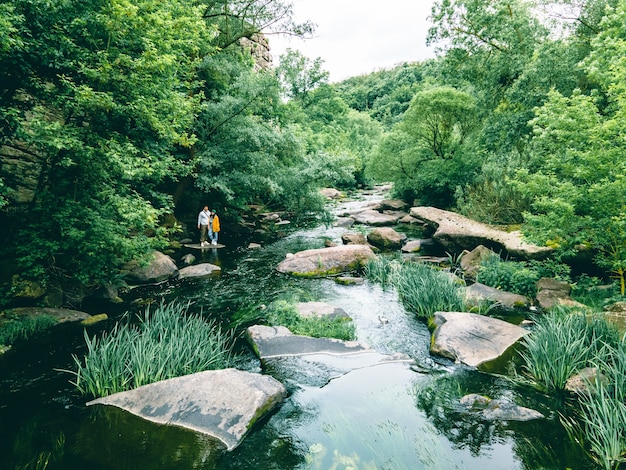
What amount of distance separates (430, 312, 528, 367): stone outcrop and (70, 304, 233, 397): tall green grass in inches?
146

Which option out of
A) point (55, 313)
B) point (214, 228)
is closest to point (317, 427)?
point (55, 313)

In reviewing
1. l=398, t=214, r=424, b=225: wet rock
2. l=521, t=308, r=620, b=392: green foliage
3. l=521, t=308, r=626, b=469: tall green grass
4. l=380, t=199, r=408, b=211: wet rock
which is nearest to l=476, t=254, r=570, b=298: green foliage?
l=521, t=308, r=626, b=469: tall green grass

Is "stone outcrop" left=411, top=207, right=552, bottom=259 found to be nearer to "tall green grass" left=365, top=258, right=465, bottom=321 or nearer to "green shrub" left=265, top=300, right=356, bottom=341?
"tall green grass" left=365, top=258, right=465, bottom=321

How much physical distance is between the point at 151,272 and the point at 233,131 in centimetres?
740

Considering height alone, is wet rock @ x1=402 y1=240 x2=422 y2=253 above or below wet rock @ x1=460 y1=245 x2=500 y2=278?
below

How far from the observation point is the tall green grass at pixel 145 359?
495 centimetres

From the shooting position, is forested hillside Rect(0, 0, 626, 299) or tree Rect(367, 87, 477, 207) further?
tree Rect(367, 87, 477, 207)

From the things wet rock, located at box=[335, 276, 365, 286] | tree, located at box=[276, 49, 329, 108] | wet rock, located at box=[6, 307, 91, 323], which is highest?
tree, located at box=[276, 49, 329, 108]

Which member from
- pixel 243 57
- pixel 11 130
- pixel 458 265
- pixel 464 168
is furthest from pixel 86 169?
pixel 464 168

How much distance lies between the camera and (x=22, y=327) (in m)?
6.95

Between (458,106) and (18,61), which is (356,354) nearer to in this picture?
(18,61)

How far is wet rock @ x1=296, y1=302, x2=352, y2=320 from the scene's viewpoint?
7731mm

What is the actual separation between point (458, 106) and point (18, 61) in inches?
749

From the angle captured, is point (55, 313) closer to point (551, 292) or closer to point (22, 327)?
point (22, 327)
